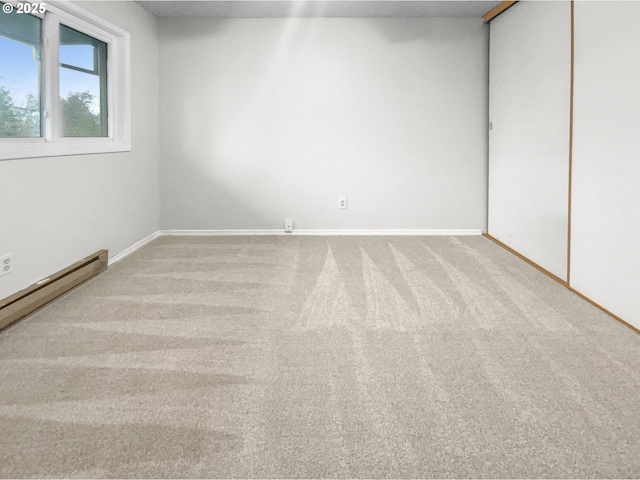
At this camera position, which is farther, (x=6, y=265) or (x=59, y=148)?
(x=59, y=148)

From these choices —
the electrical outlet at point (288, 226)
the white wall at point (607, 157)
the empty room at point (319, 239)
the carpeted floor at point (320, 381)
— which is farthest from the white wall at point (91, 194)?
the white wall at point (607, 157)

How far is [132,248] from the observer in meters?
4.62

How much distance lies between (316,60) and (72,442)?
4388 millimetres

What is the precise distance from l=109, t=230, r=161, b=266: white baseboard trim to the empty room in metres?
0.06

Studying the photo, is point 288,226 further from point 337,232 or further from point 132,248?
point 132,248

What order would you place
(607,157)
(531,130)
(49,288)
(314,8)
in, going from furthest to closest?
(314,8) < (531,130) < (49,288) < (607,157)

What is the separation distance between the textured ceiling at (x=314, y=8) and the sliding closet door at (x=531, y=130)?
0.44 meters

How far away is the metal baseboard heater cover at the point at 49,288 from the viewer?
269 cm

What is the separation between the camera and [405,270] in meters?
3.91

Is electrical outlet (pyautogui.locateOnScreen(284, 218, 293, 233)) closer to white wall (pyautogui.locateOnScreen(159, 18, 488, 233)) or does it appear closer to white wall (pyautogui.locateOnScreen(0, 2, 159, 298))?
white wall (pyautogui.locateOnScreen(159, 18, 488, 233))

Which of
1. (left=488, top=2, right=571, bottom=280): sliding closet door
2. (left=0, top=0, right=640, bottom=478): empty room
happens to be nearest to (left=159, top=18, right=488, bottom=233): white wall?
(left=0, top=0, right=640, bottom=478): empty room

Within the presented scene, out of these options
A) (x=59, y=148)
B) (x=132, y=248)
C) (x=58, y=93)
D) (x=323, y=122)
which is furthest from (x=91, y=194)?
(x=323, y=122)

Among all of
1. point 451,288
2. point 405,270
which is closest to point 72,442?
point 451,288

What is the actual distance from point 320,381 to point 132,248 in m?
3.09
